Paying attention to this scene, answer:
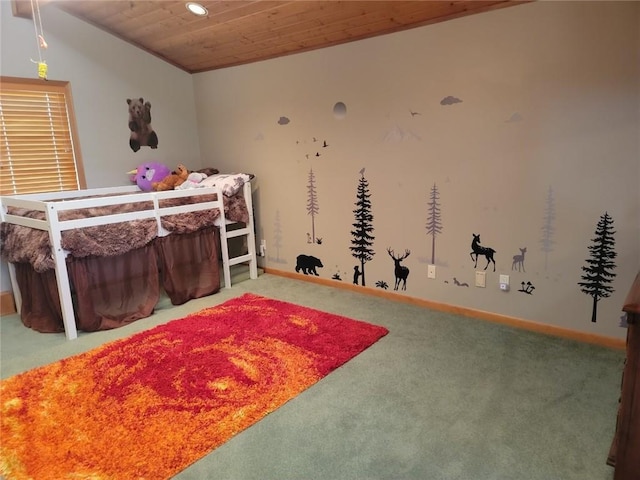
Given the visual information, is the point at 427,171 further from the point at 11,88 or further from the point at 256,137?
the point at 11,88

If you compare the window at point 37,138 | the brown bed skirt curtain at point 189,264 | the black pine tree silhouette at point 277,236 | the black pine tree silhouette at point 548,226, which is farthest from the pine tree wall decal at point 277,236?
the black pine tree silhouette at point 548,226

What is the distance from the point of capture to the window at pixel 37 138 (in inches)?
129

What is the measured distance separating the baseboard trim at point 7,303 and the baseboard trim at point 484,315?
7.21 ft

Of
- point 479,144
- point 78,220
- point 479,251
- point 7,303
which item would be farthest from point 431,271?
point 7,303

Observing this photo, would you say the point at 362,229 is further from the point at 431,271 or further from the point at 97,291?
the point at 97,291

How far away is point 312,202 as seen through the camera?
12.3 ft

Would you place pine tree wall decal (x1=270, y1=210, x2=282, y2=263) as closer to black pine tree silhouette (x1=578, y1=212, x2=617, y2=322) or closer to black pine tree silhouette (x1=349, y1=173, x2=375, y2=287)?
black pine tree silhouette (x1=349, y1=173, x2=375, y2=287)

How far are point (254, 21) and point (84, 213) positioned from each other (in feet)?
5.96

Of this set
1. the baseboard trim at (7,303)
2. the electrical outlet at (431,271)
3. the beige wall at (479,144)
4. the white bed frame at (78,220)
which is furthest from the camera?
the baseboard trim at (7,303)

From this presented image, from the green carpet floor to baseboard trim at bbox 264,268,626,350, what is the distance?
6 cm

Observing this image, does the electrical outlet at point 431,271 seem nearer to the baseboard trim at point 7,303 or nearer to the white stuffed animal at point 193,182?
the white stuffed animal at point 193,182

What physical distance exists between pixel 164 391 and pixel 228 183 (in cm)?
201

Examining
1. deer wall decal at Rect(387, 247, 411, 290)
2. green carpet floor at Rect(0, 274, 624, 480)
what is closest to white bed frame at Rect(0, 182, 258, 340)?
green carpet floor at Rect(0, 274, 624, 480)

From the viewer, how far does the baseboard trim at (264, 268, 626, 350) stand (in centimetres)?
251
